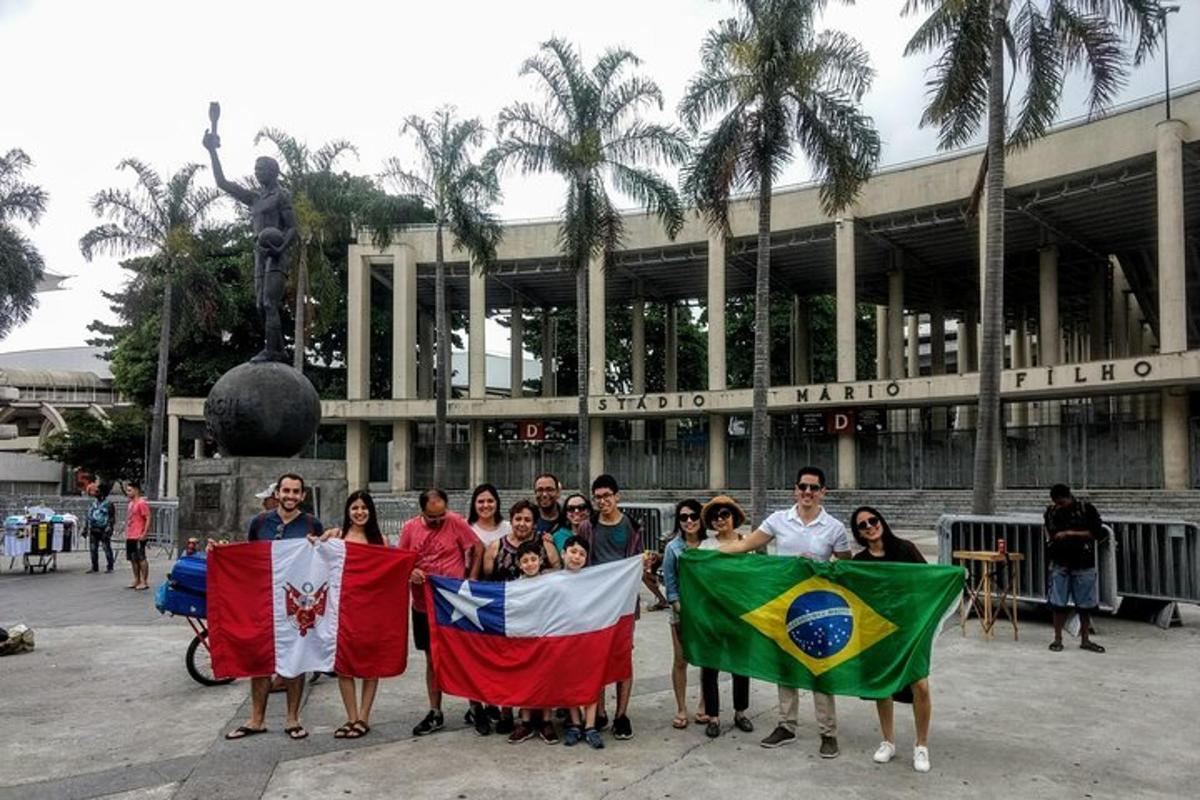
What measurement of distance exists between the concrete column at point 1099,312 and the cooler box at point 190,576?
34310 millimetres

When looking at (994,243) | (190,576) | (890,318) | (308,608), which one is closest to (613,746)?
(308,608)

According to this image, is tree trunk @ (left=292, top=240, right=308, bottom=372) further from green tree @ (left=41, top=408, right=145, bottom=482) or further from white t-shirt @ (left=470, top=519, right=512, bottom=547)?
white t-shirt @ (left=470, top=519, right=512, bottom=547)

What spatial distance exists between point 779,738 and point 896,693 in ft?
2.68

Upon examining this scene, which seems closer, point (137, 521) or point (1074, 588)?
point (1074, 588)

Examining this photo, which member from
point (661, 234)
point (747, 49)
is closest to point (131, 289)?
point (661, 234)

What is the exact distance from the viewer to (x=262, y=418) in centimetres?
1186

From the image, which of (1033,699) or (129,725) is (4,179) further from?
(1033,699)

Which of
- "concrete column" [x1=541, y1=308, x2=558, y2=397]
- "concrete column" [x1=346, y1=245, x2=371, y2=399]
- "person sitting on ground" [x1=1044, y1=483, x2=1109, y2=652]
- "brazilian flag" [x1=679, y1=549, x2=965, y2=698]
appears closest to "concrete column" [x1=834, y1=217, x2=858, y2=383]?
"concrete column" [x1=541, y1=308, x2=558, y2=397]

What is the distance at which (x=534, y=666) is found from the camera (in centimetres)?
609

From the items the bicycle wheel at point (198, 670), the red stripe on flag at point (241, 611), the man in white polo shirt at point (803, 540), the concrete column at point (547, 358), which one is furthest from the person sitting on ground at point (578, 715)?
the concrete column at point (547, 358)

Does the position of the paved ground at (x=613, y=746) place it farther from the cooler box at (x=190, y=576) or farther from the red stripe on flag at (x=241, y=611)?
the cooler box at (x=190, y=576)

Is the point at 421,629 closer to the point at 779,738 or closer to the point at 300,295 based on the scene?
the point at 779,738

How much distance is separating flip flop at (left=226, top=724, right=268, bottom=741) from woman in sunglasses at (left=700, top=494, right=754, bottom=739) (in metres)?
3.03

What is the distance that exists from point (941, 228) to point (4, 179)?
33591 mm
